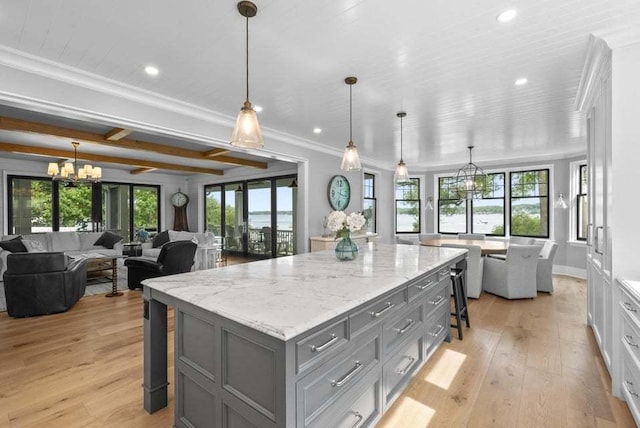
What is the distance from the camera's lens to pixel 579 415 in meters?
1.99

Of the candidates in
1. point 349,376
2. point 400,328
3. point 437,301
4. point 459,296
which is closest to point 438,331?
point 437,301

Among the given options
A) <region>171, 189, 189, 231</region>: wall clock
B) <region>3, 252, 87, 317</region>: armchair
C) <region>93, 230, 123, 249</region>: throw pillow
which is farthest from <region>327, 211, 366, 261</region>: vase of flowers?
<region>171, 189, 189, 231</region>: wall clock

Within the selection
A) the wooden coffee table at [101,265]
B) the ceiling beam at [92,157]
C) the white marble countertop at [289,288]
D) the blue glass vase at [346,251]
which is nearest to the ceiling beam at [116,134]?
the wooden coffee table at [101,265]

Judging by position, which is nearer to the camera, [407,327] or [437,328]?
[407,327]

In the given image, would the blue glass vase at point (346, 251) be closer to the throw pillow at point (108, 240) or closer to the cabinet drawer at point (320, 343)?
the cabinet drawer at point (320, 343)

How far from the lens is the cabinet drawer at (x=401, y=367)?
193 centimetres

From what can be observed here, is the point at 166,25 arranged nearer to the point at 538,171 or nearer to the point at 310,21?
the point at 310,21

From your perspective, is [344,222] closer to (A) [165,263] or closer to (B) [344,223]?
(B) [344,223]

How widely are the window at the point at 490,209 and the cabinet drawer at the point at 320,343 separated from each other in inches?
286

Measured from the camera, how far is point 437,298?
281cm

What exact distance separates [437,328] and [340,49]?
254 centimetres

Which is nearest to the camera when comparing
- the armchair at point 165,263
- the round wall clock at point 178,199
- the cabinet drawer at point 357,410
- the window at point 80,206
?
the cabinet drawer at point 357,410

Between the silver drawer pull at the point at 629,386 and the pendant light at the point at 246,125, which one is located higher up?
the pendant light at the point at 246,125

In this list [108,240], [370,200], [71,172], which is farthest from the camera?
[370,200]
